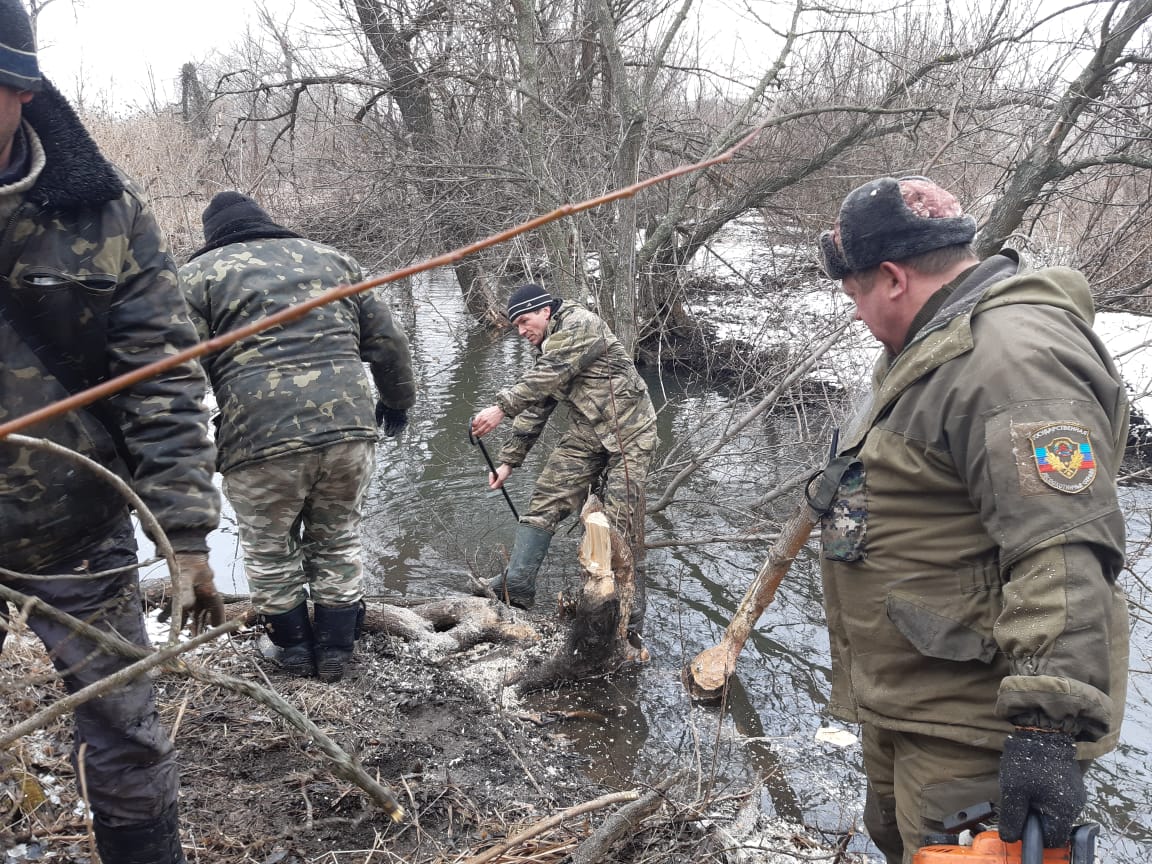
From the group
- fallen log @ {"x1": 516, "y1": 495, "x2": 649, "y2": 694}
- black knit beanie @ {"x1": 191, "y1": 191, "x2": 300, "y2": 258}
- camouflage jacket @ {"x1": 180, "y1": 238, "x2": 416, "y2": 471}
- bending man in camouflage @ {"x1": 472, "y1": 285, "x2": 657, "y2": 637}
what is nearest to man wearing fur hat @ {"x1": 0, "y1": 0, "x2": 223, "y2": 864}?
camouflage jacket @ {"x1": 180, "y1": 238, "x2": 416, "y2": 471}

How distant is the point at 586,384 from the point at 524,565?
4.44ft

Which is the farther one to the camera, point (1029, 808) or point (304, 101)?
point (304, 101)

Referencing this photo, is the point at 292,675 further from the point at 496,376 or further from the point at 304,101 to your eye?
the point at 304,101

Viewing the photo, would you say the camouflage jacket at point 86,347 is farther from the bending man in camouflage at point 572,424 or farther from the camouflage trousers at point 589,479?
the camouflage trousers at point 589,479

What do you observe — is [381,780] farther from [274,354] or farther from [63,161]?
[63,161]

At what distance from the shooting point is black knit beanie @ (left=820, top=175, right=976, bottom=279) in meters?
1.95

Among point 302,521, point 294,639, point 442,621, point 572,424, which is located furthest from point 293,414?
point 572,424

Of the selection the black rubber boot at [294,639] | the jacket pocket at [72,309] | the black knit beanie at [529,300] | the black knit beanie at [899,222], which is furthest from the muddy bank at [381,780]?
the black knit beanie at [529,300]

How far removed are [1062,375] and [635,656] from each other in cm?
362

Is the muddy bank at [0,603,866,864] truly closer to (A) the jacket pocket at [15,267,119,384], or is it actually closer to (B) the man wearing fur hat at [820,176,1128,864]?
(B) the man wearing fur hat at [820,176,1128,864]

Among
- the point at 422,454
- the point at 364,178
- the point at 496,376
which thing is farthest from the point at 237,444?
the point at 496,376

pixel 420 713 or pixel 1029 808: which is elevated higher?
pixel 1029 808

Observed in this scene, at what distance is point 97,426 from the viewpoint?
2033 mm

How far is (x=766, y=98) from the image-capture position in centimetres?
799
